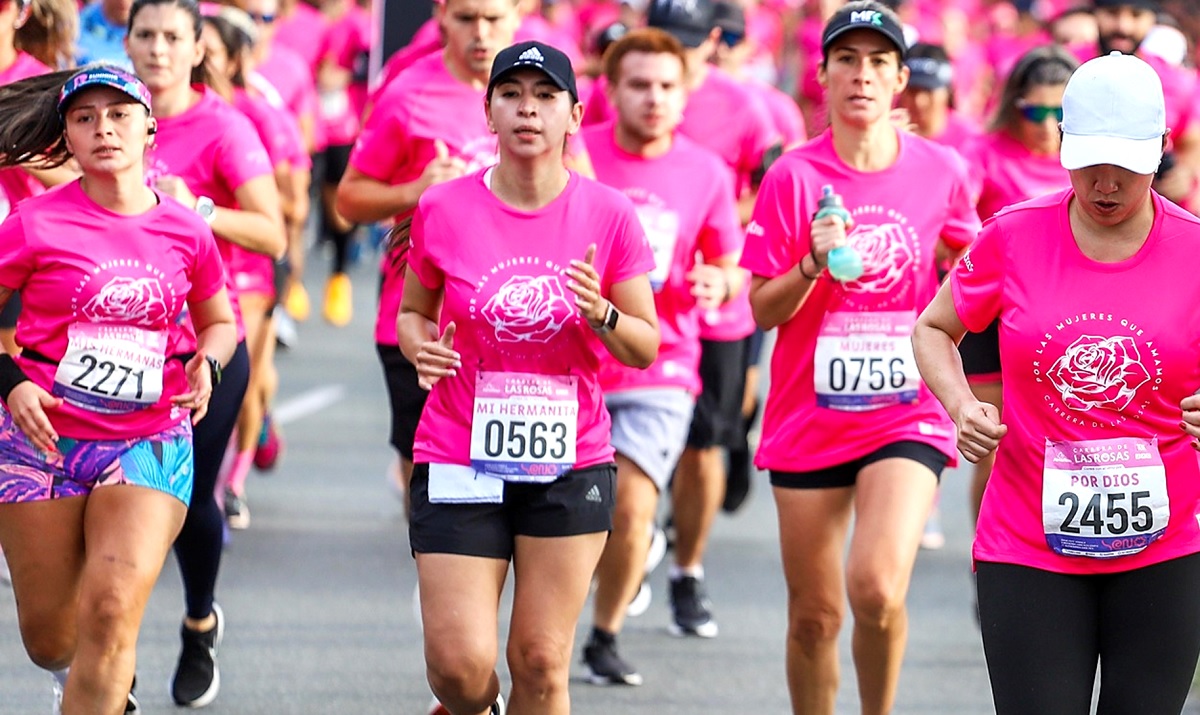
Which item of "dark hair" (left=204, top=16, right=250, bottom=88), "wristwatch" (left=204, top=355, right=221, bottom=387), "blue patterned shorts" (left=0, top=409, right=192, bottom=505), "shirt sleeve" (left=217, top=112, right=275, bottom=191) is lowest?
"blue patterned shorts" (left=0, top=409, right=192, bottom=505)

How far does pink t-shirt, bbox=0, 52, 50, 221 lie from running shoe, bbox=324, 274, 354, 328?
9.50 m

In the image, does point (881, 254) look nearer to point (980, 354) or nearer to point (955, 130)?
point (980, 354)

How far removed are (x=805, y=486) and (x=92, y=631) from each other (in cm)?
206

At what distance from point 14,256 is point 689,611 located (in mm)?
3563

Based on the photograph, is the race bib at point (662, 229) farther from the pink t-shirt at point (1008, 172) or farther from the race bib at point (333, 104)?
the race bib at point (333, 104)

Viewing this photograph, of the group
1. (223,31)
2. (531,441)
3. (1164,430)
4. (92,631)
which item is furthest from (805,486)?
(223,31)

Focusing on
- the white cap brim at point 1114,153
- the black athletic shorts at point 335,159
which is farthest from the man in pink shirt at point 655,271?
the black athletic shorts at point 335,159

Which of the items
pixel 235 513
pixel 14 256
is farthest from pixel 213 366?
pixel 235 513

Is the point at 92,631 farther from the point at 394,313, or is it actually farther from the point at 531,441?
the point at 394,313

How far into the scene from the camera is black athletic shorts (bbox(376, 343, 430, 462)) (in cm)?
709

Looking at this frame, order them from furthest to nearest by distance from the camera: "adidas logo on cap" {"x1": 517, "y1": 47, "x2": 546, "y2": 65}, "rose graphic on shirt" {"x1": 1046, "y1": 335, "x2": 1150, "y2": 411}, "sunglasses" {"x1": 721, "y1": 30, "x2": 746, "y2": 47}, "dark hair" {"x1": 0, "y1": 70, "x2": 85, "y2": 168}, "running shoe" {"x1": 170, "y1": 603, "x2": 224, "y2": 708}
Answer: "sunglasses" {"x1": 721, "y1": 30, "x2": 746, "y2": 47} → "running shoe" {"x1": 170, "y1": 603, "x2": 224, "y2": 708} → "dark hair" {"x1": 0, "y1": 70, "x2": 85, "y2": 168} → "adidas logo on cap" {"x1": 517, "y1": 47, "x2": 546, "y2": 65} → "rose graphic on shirt" {"x1": 1046, "y1": 335, "x2": 1150, "y2": 411}

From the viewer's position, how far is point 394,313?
717cm

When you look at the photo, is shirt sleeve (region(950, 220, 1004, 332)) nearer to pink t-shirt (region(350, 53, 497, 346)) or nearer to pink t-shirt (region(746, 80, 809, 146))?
pink t-shirt (region(350, 53, 497, 346))

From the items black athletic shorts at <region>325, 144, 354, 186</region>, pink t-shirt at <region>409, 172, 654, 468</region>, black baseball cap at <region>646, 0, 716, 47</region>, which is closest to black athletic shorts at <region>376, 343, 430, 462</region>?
pink t-shirt at <region>409, 172, 654, 468</region>
